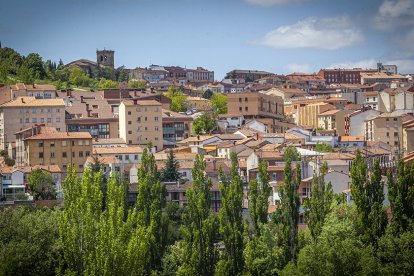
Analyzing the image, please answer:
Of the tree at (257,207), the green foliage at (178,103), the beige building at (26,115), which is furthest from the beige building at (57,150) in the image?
the green foliage at (178,103)

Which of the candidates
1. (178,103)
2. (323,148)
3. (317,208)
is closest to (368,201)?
(317,208)

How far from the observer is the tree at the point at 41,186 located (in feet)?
189

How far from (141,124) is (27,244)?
40364 millimetres

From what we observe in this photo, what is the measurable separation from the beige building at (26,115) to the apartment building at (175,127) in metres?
9.48

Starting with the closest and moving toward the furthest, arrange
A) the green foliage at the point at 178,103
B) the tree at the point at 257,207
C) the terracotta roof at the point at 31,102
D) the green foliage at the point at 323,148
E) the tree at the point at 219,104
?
1. the tree at the point at 257,207
2. the green foliage at the point at 323,148
3. the terracotta roof at the point at 31,102
4. the green foliage at the point at 178,103
5. the tree at the point at 219,104

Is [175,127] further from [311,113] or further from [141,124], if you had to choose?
[311,113]

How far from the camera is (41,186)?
5822cm

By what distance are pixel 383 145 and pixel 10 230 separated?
139ft

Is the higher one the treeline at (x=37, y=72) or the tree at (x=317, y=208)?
the treeline at (x=37, y=72)

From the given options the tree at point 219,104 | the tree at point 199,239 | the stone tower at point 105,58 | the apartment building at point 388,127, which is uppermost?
the stone tower at point 105,58

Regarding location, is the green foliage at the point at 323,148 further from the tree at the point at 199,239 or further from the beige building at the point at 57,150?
the tree at the point at 199,239

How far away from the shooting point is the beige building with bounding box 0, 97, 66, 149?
76188 millimetres

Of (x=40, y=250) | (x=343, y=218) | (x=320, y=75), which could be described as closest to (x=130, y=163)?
(x=343, y=218)

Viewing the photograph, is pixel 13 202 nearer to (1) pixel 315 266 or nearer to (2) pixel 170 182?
(2) pixel 170 182
